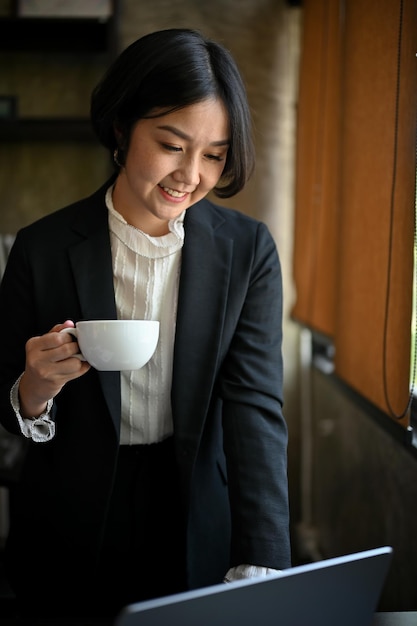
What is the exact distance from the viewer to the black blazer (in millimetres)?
1246

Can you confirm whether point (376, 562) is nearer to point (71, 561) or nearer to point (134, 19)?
point (71, 561)

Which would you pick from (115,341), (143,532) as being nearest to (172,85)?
(115,341)

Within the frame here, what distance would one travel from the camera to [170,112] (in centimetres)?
117

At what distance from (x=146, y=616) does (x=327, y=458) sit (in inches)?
86.0

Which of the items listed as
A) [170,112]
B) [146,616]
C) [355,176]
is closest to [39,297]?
[170,112]

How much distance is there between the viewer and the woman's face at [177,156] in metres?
1.18

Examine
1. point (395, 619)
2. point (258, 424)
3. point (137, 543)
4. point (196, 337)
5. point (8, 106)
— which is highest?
point (8, 106)

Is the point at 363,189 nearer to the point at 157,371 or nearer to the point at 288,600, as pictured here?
the point at 157,371

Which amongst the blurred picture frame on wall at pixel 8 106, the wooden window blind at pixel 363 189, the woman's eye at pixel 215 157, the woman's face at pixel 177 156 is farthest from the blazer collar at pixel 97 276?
the blurred picture frame on wall at pixel 8 106

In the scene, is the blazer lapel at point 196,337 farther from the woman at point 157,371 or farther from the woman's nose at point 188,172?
the woman's nose at point 188,172

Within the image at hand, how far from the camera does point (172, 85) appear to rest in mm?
1167

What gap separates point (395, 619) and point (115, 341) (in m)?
0.50

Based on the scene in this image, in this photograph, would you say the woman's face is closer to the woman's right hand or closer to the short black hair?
the short black hair

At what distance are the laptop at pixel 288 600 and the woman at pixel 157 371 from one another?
437 millimetres
